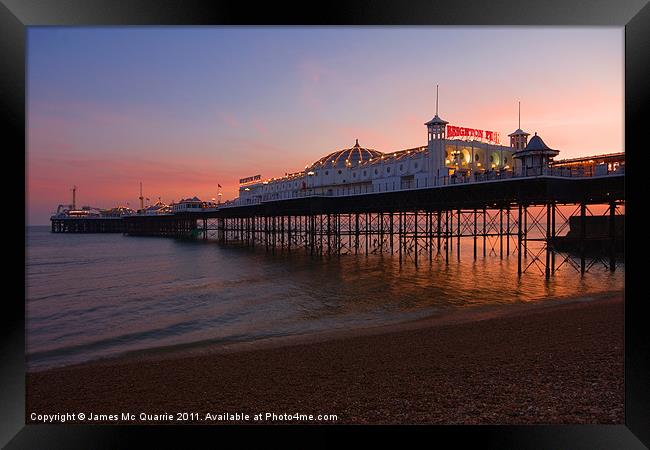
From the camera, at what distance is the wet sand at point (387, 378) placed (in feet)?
20.5

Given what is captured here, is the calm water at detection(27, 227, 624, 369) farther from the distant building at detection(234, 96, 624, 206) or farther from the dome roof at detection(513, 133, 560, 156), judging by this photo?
the dome roof at detection(513, 133, 560, 156)

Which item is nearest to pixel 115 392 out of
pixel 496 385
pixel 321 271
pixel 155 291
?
pixel 496 385

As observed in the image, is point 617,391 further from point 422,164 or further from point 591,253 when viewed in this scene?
point 591,253

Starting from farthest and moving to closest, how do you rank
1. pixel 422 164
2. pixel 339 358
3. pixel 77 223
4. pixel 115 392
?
pixel 77 223 < pixel 422 164 < pixel 339 358 < pixel 115 392

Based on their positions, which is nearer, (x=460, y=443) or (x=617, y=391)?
(x=460, y=443)

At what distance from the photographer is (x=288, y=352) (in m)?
10.5

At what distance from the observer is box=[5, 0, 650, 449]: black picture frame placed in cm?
526

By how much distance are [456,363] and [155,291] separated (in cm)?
2080

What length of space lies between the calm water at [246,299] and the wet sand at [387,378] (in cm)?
255

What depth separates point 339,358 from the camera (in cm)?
957

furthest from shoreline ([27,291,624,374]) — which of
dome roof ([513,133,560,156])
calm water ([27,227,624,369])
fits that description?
dome roof ([513,133,560,156])
